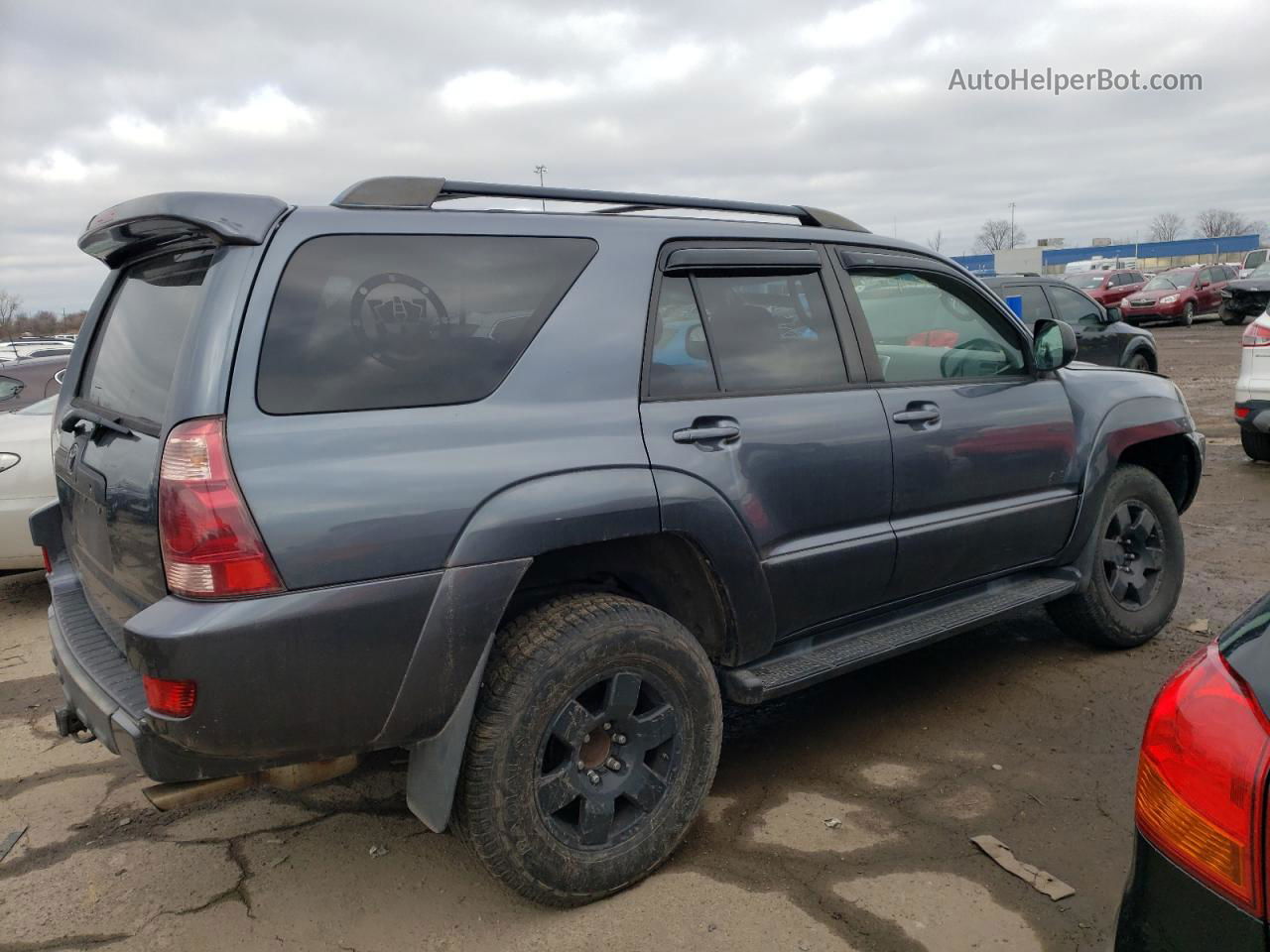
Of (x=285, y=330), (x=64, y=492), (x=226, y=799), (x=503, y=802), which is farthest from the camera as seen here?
(x=226, y=799)

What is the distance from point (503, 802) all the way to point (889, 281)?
2378 millimetres

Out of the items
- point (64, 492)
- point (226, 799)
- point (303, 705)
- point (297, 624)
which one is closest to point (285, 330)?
point (297, 624)

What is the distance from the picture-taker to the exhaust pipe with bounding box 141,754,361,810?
96.3 inches

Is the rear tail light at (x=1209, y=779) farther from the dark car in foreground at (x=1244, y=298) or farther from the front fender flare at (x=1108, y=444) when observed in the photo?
the dark car in foreground at (x=1244, y=298)

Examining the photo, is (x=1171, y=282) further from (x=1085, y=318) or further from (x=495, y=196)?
(x=495, y=196)

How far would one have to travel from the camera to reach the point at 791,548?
3.10 meters

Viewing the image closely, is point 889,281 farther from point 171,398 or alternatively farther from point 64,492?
point 64,492

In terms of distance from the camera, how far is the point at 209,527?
7.19 feet

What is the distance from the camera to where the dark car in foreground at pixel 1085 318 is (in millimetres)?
11438

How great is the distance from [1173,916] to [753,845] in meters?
1.61

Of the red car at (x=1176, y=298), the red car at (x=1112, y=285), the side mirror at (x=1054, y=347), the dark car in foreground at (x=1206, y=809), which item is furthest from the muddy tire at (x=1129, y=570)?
the red car at (x=1112, y=285)

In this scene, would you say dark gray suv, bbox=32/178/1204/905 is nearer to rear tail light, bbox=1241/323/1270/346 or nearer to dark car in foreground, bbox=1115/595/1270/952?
dark car in foreground, bbox=1115/595/1270/952

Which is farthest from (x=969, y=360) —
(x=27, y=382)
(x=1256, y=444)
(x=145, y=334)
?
(x=27, y=382)

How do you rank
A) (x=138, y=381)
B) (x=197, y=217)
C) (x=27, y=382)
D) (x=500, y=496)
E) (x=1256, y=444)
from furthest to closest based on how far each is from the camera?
(x=1256, y=444), (x=27, y=382), (x=138, y=381), (x=500, y=496), (x=197, y=217)
